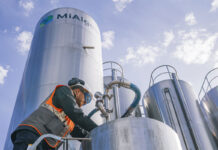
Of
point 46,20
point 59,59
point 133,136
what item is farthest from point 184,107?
point 46,20

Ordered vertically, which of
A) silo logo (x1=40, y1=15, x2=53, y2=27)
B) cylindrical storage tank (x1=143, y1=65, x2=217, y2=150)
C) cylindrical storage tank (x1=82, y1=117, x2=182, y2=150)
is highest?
silo logo (x1=40, y1=15, x2=53, y2=27)

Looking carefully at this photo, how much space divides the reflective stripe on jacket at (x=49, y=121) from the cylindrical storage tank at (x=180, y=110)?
3.62 metres

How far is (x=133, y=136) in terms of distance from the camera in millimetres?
2383

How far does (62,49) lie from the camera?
5438mm

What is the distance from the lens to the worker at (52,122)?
2.60 meters

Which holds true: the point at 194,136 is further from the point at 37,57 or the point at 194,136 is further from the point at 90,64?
the point at 37,57

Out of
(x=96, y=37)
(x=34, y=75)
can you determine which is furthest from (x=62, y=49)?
(x=96, y=37)

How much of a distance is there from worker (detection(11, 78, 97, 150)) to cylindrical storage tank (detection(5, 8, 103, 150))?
1.47 metres

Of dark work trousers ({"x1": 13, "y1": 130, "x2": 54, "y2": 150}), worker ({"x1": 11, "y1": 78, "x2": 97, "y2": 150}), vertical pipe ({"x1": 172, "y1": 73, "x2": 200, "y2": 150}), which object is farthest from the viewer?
vertical pipe ({"x1": 172, "y1": 73, "x2": 200, "y2": 150})

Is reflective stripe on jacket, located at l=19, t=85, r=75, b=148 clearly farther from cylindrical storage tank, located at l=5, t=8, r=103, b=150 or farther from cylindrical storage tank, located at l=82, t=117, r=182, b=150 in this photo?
cylindrical storage tank, located at l=5, t=8, r=103, b=150

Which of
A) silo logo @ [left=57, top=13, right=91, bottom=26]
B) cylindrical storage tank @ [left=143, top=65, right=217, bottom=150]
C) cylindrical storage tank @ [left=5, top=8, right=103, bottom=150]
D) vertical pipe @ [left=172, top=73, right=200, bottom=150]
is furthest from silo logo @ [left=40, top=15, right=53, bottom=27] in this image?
vertical pipe @ [left=172, top=73, right=200, bottom=150]

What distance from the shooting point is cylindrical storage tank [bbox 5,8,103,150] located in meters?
4.56

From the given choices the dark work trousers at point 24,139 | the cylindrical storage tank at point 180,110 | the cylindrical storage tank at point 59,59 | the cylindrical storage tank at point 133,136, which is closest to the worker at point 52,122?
the dark work trousers at point 24,139

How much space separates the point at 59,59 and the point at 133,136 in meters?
3.29
